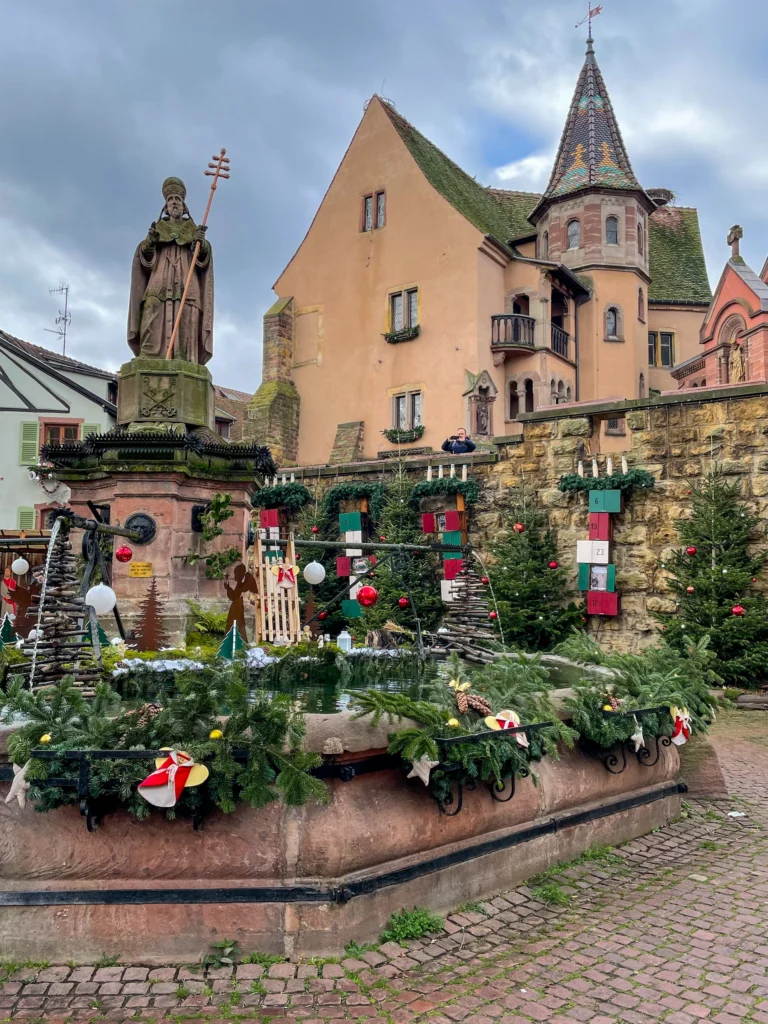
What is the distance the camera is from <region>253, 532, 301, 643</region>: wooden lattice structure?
24.4ft

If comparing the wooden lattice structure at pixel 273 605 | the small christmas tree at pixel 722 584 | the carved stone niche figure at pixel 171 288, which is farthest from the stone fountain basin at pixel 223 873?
the small christmas tree at pixel 722 584

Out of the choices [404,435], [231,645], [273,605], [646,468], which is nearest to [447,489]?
[646,468]

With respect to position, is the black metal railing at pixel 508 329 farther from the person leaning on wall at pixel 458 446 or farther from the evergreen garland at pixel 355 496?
the evergreen garland at pixel 355 496

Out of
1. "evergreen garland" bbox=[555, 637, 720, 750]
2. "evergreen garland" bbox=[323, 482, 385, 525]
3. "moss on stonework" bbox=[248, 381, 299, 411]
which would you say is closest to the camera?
"evergreen garland" bbox=[555, 637, 720, 750]

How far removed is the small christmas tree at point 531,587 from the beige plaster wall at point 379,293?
10.4 meters

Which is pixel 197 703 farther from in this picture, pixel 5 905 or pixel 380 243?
pixel 380 243

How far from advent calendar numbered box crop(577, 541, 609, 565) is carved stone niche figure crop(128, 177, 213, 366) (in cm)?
923

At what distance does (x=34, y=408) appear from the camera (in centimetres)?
3089

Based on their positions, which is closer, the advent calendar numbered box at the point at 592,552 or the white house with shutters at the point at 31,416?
the advent calendar numbered box at the point at 592,552

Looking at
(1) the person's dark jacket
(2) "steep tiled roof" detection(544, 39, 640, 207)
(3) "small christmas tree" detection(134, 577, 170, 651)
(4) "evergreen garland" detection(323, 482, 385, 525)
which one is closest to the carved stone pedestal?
(3) "small christmas tree" detection(134, 577, 170, 651)

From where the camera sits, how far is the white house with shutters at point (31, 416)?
3033cm

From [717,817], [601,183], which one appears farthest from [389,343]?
[717,817]

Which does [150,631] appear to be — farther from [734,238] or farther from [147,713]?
[734,238]

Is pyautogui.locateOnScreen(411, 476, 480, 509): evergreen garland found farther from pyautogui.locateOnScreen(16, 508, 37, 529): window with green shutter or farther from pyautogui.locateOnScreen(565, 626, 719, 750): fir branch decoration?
pyautogui.locateOnScreen(16, 508, 37, 529): window with green shutter
